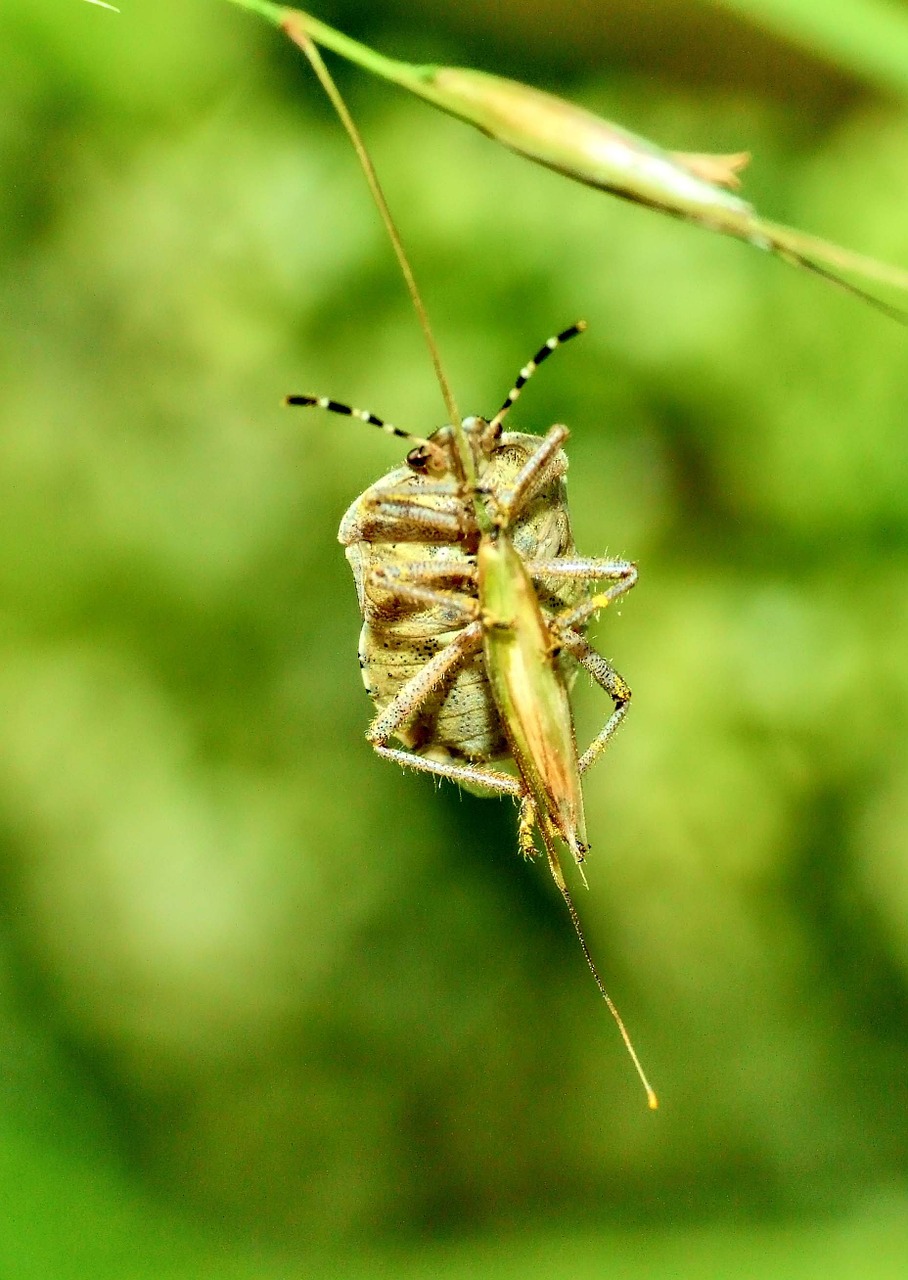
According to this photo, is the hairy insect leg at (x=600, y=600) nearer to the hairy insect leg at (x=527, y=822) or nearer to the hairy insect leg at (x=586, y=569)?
the hairy insect leg at (x=586, y=569)

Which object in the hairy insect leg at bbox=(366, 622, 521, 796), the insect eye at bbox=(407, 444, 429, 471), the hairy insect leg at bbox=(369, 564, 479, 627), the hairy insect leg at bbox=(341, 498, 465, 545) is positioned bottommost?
the hairy insect leg at bbox=(366, 622, 521, 796)

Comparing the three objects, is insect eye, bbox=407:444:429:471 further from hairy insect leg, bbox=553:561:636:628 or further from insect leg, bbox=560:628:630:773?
insect leg, bbox=560:628:630:773

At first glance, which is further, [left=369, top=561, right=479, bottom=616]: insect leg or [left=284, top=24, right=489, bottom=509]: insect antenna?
[left=369, top=561, right=479, bottom=616]: insect leg

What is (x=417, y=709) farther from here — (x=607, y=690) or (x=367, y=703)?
(x=367, y=703)

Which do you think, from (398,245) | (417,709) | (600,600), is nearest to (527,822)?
(417,709)

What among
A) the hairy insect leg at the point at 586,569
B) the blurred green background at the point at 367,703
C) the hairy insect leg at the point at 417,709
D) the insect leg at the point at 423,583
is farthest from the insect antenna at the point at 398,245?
the blurred green background at the point at 367,703

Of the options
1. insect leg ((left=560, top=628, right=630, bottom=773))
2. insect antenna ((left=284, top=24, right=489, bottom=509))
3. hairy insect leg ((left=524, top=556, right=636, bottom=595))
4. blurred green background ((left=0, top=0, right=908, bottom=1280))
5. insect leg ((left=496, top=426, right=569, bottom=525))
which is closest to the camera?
insect antenna ((left=284, top=24, right=489, bottom=509))

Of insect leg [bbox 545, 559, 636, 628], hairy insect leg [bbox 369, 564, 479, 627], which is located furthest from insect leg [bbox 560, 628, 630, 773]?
hairy insect leg [bbox 369, 564, 479, 627]

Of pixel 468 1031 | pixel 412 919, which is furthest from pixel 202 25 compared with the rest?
pixel 468 1031

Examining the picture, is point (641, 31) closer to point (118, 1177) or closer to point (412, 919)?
point (412, 919)
